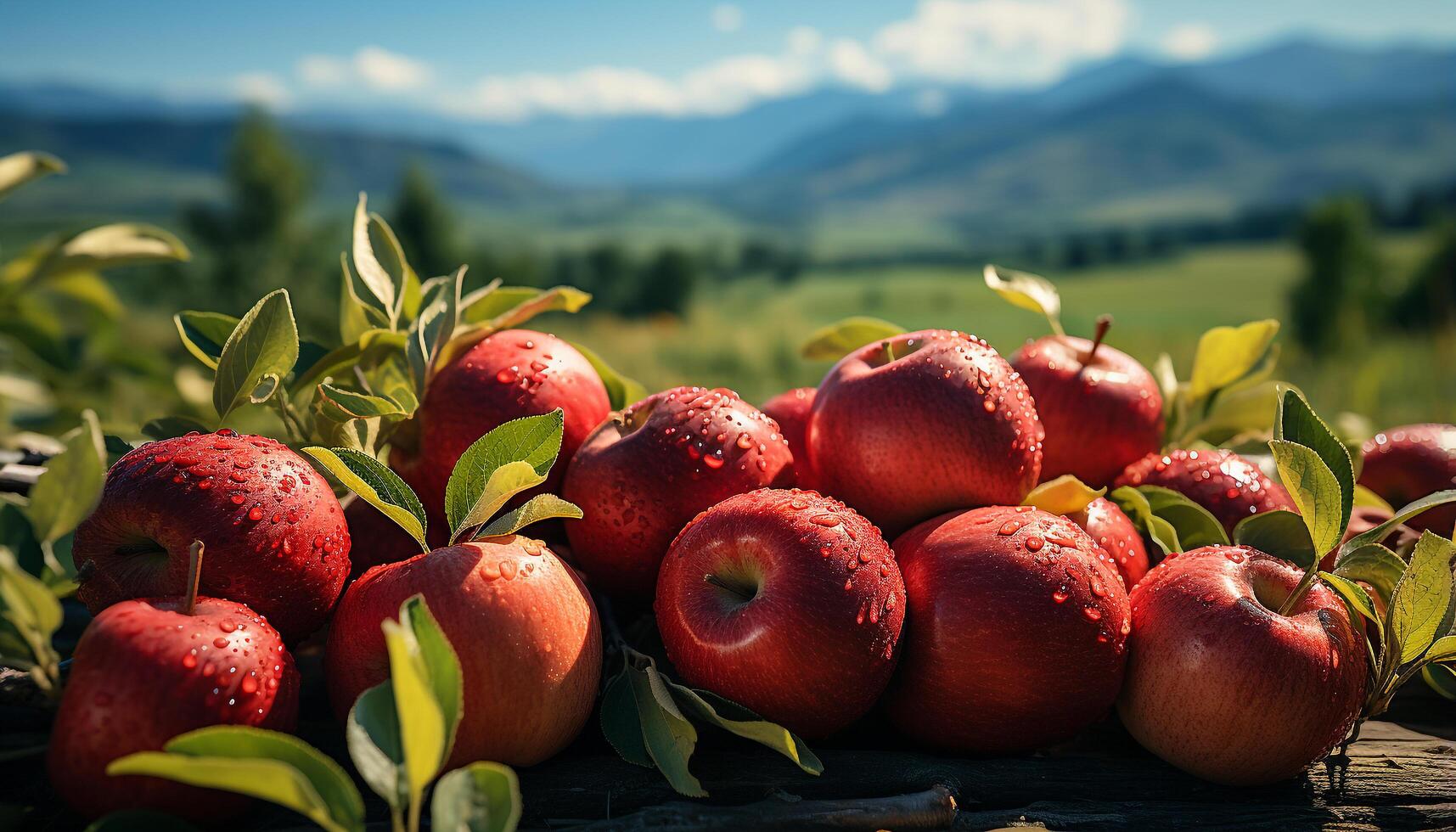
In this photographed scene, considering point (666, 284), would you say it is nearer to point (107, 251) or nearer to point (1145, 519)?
point (107, 251)

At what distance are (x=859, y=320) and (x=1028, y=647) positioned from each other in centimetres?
62

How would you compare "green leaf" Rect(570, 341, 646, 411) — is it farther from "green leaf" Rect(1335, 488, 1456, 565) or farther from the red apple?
"green leaf" Rect(1335, 488, 1456, 565)

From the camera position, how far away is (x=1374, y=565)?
105 cm

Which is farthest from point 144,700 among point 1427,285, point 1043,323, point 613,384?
point 1427,285

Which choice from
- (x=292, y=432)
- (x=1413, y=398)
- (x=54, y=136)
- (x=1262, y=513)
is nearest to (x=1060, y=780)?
(x=1262, y=513)

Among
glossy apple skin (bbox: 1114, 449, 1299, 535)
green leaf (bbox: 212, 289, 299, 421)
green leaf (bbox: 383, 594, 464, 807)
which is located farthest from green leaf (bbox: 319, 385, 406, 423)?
glossy apple skin (bbox: 1114, 449, 1299, 535)

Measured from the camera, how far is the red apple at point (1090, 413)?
1301mm

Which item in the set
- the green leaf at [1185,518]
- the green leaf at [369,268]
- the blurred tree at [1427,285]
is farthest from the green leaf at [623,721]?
the blurred tree at [1427,285]

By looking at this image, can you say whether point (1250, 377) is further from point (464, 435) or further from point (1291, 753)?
point (464, 435)

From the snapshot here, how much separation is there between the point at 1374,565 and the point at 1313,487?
0.14 m

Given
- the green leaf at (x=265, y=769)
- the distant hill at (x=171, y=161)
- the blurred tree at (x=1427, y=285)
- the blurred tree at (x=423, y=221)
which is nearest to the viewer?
the green leaf at (x=265, y=769)

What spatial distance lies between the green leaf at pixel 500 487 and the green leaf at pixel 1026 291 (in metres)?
0.80

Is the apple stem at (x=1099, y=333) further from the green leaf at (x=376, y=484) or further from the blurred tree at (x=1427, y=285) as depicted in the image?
the blurred tree at (x=1427, y=285)

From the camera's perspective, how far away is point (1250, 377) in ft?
4.95
